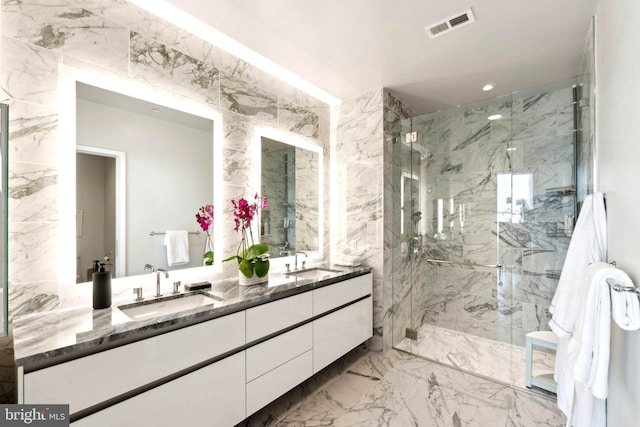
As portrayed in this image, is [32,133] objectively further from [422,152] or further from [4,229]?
[422,152]

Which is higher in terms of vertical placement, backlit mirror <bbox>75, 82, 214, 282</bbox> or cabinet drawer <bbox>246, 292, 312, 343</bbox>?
backlit mirror <bbox>75, 82, 214, 282</bbox>

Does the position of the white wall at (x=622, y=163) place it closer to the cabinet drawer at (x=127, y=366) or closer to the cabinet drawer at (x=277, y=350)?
the cabinet drawer at (x=277, y=350)

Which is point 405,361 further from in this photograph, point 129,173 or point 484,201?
point 129,173

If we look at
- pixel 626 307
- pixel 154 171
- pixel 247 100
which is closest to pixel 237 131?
pixel 247 100

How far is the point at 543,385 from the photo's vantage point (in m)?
2.17

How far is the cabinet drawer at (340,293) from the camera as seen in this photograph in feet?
7.02

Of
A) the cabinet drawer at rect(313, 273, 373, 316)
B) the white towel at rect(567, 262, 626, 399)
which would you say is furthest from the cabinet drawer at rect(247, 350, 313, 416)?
the white towel at rect(567, 262, 626, 399)

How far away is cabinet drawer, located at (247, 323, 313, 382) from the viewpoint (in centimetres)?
165

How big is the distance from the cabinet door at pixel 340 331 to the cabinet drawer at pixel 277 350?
113mm

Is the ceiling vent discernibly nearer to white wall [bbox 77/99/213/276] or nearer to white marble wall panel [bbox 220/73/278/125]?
white marble wall panel [bbox 220/73/278/125]

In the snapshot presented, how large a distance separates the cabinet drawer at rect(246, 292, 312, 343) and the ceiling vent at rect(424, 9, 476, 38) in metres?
2.01

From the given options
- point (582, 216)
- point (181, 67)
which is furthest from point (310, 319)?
point (181, 67)

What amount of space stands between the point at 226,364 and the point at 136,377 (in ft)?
1.44

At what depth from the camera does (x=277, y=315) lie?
5.91 feet
